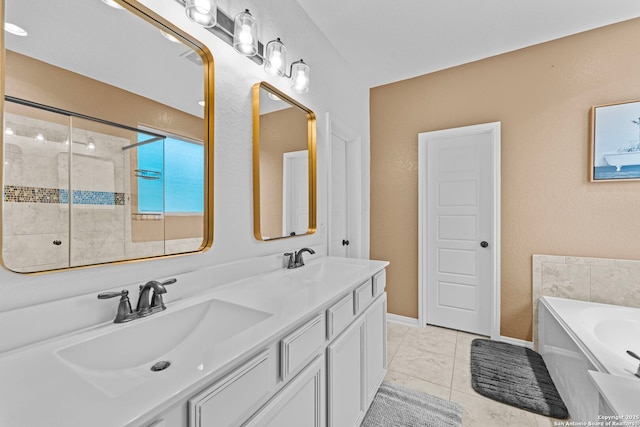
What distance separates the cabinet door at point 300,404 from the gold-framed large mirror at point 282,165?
76 centimetres

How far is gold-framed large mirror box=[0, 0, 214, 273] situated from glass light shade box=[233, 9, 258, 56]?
188 mm

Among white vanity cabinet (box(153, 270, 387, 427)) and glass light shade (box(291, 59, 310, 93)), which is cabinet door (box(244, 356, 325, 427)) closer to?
white vanity cabinet (box(153, 270, 387, 427))

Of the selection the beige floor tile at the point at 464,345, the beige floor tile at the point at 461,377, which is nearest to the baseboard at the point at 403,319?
the beige floor tile at the point at 464,345

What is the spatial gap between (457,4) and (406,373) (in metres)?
2.76

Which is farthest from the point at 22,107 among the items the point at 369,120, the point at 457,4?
the point at 369,120

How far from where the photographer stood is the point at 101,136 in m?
0.91

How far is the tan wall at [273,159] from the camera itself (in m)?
1.58

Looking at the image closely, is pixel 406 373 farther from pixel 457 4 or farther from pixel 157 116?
pixel 457 4

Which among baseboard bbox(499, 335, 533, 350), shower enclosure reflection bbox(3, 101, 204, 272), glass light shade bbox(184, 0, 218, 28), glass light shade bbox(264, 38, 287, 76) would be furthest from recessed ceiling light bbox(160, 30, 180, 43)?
baseboard bbox(499, 335, 533, 350)

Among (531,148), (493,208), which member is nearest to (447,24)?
(531,148)

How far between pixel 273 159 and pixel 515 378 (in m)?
2.35

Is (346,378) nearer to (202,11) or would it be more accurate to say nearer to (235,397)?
(235,397)

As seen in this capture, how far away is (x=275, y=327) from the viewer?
0.84 meters

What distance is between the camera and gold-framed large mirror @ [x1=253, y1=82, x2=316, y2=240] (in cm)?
154
